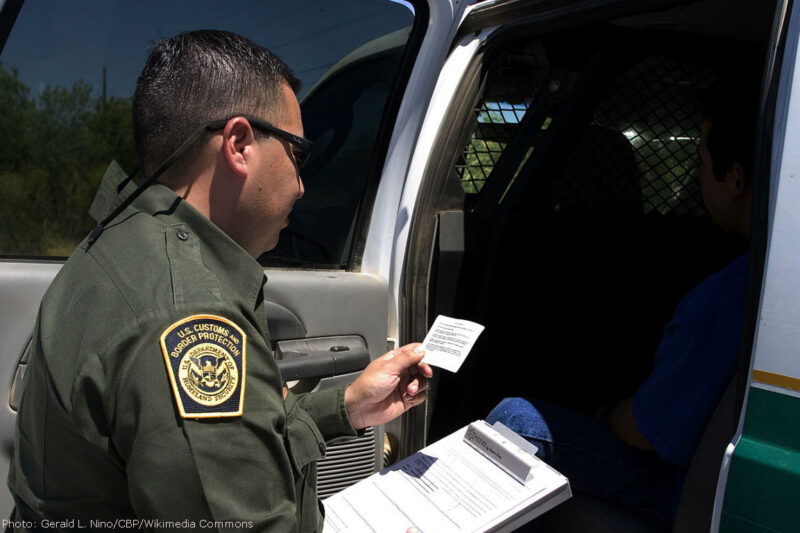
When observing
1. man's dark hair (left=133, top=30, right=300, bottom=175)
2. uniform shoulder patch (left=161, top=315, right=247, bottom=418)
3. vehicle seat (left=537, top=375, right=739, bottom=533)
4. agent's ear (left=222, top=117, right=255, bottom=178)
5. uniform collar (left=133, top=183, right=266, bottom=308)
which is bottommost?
vehicle seat (left=537, top=375, right=739, bottom=533)

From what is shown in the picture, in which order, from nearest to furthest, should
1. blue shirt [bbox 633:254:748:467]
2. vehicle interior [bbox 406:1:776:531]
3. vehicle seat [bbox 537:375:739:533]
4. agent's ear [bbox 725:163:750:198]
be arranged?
vehicle seat [bbox 537:375:739:533] → blue shirt [bbox 633:254:748:467] → agent's ear [bbox 725:163:750:198] → vehicle interior [bbox 406:1:776:531]

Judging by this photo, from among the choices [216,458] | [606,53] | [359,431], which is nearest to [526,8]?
[606,53]

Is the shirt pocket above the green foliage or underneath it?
underneath

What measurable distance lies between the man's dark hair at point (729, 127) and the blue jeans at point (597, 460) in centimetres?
78

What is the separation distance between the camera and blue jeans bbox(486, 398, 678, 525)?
67.6 inches

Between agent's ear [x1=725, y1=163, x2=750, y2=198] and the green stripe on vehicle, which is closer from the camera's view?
the green stripe on vehicle

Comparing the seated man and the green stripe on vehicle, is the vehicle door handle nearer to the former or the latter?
the seated man

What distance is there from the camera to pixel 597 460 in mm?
1753

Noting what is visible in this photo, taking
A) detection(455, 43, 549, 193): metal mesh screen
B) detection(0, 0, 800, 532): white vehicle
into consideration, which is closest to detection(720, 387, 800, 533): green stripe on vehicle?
detection(0, 0, 800, 532): white vehicle

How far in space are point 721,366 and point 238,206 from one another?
110 centimetres

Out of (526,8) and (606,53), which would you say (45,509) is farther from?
(606,53)

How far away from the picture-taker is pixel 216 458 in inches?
35.1

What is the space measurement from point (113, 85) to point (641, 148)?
1.99m

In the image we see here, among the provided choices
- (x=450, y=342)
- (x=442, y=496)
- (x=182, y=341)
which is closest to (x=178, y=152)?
(x=182, y=341)
